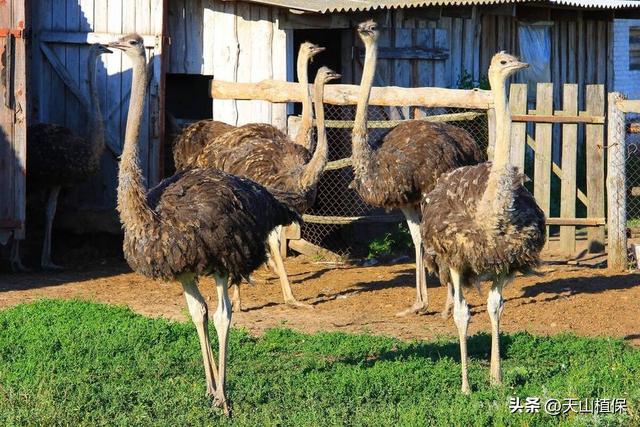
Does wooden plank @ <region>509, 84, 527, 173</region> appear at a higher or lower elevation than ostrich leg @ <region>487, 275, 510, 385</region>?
higher

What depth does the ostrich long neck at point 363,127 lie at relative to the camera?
35.9 feet

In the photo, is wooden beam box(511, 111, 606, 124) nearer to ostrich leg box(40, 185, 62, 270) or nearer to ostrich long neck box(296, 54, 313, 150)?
ostrich long neck box(296, 54, 313, 150)

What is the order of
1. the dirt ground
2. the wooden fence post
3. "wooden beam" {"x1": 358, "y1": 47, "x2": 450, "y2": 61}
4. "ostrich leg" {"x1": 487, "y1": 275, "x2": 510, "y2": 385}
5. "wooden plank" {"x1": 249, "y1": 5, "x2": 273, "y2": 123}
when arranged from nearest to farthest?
"ostrich leg" {"x1": 487, "y1": 275, "x2": 510, "y2": 385}
the dirt ground
the wooden fence post
"wooden plank" {"x1": 249, "y1": 5, "x2": 273, "y2": 123}
"wooden beam" {"x1": 358, "y1": 47, "x2": 450, "y2": 61}

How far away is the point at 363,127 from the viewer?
10945 mm

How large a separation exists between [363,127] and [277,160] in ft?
3.52

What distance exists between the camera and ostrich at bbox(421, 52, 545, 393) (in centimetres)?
791

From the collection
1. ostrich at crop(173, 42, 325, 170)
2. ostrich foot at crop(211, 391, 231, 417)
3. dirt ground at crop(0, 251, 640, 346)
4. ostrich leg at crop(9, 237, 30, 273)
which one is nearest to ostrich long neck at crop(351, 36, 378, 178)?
dirt ground at crop(0, 251, 640, 346)

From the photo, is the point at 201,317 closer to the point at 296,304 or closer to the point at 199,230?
the point at 199,230

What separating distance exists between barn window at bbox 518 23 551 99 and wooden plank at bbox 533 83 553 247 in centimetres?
524

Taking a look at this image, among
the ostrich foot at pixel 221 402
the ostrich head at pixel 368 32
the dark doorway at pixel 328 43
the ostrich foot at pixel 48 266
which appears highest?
the dark doorway at pixel 328 43

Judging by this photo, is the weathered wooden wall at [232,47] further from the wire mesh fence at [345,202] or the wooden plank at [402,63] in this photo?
the wooden plank at [402,63]

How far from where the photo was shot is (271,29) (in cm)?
1403

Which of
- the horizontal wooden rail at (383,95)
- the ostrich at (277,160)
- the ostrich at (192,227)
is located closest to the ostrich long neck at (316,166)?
the ostrich at (277,160)

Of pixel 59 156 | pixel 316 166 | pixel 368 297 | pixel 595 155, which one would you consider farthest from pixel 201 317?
pixel 595 155
